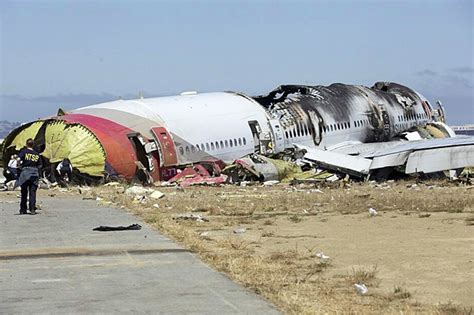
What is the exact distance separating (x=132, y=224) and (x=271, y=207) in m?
5.60

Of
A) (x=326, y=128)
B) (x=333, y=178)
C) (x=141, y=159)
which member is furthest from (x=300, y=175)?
(x=141, y=159)

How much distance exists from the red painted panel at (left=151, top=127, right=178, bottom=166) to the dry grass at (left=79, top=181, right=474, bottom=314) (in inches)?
97.2

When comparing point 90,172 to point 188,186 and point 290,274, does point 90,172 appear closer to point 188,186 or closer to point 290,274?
point 188,186

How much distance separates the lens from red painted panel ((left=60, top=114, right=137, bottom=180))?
32.0 meters

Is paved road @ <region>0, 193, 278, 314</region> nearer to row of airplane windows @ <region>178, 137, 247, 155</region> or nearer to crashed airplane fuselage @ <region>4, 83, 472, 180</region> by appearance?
crashed airplane fuselage @ <region>4, 83, 472, 180</region>

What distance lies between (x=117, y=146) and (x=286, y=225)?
1512 cm

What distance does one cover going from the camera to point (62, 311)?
341 inches

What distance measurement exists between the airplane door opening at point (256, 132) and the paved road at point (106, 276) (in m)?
19.5

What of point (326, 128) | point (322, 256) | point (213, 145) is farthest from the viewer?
point (326, 128)

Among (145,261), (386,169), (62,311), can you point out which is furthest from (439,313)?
(386,169)

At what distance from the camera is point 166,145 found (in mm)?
32781

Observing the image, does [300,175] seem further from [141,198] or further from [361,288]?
[361,288]

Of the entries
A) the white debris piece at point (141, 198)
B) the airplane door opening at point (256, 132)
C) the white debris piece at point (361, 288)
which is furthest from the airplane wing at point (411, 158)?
the white debris piece at point (361, 288)

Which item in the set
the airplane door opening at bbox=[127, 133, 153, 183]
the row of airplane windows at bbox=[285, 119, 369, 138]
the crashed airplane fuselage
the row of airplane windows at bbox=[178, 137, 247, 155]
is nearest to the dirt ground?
the airplane door opening at bbox=[127, 133, 153, 183]
